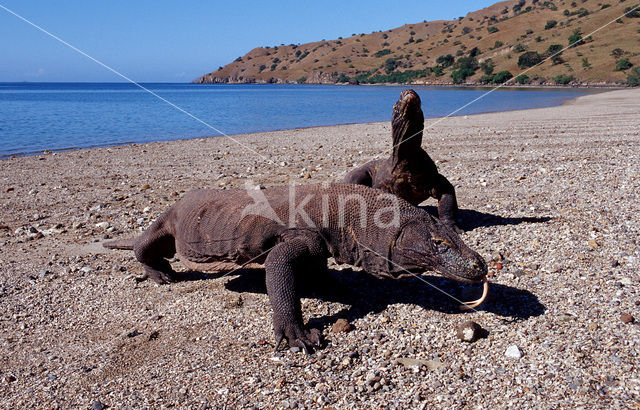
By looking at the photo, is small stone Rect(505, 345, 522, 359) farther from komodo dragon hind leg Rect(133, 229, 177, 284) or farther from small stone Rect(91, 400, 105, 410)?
komodo dragon hind leg Rect(133, 229, 177, 284)

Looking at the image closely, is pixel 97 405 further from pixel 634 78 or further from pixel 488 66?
pixel 488 66

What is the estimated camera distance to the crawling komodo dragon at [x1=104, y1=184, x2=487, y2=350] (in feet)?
14.4

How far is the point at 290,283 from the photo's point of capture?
464cm

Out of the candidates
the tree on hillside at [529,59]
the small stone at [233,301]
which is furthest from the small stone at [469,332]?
the tree on hillside at [529,59]

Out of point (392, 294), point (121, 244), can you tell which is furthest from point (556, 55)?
point (121, 244)

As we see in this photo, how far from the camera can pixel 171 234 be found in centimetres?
606

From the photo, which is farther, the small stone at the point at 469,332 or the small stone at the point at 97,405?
the small stone at the point at 469,332

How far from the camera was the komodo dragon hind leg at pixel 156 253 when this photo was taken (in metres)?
6.09

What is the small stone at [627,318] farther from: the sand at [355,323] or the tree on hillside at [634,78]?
the tree on hillside at [634,78]

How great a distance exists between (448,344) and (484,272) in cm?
73

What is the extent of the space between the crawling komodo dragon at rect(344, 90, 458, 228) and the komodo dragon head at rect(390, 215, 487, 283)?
224 cm

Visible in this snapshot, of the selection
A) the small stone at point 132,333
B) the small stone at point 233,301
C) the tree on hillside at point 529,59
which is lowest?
the small stone at point 233,301

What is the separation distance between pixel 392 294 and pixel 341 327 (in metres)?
0.95

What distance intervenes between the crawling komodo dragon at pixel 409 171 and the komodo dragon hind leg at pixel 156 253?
3.19 meters
